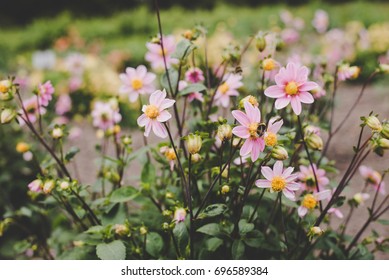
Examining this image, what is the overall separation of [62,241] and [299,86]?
1.14 m

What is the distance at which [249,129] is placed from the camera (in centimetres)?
92

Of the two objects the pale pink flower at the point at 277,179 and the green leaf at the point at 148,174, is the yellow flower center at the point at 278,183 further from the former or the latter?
the green leaf at the point at 148,174

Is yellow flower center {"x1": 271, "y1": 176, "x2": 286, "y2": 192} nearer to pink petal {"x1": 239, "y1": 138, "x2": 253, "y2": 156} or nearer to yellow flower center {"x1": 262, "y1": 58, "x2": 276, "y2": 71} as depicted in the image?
pink petal {"x1": 239, "y1": 138, "x2": 253, "y2": 156}

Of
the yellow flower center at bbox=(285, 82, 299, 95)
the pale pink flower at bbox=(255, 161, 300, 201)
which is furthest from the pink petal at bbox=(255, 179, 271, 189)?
the yellow flower center at bbox=(285, 82, 299, 95)

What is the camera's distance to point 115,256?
106 centimetres

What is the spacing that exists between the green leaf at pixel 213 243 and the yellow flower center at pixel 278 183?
0.27 meters

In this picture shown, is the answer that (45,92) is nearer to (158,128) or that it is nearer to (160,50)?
(160,50)

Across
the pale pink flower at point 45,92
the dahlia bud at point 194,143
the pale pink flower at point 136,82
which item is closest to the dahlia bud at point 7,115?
the pale pink flower at point 45,92

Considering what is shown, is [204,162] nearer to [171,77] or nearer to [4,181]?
[171,77]

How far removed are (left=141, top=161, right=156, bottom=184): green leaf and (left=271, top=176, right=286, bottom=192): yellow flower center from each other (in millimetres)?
463

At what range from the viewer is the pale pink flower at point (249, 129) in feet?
2.97

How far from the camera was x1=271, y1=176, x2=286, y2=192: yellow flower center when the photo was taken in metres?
0.97

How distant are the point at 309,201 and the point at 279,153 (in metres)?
0.27

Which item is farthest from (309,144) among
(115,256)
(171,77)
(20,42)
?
(20,42)
